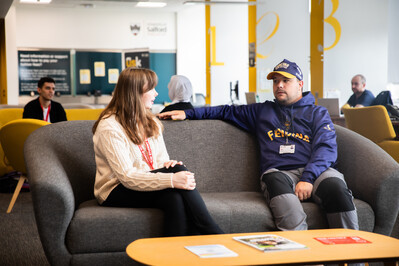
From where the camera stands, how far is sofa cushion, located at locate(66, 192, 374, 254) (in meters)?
2.74

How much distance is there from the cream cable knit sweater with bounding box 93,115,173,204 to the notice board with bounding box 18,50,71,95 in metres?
10.9

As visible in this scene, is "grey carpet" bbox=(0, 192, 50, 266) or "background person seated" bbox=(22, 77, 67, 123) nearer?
"grey carpet" bbox=(0, 192, 50, 266)

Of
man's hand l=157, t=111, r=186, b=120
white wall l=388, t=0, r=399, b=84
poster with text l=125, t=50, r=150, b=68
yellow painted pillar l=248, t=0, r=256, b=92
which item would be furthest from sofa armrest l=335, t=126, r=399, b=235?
poster with text l=125, t=50, r=150, b=68

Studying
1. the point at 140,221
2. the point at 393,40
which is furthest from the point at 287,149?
the point at 393,40

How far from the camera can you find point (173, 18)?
13.8 m

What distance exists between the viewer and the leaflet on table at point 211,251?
194 centimetres

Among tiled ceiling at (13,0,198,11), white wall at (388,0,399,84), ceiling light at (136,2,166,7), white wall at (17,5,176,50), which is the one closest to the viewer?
white wall at (388,0,399,84)

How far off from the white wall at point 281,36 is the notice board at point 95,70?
184 inches

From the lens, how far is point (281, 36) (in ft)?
31.8

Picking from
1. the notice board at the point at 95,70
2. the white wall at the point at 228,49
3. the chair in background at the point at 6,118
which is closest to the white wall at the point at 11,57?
the notice board at the point at 95,70

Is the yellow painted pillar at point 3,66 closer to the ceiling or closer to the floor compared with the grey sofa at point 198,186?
closer to the ceiling

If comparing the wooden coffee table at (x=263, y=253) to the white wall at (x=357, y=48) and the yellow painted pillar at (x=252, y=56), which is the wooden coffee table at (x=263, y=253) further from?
the yellow painted pillar at (x=252, y=56)

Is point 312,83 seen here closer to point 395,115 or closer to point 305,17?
point 305,17

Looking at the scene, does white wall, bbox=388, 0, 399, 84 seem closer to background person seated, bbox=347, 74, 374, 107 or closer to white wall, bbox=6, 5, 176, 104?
background person seated, bbox=347, 74, 374, 107
